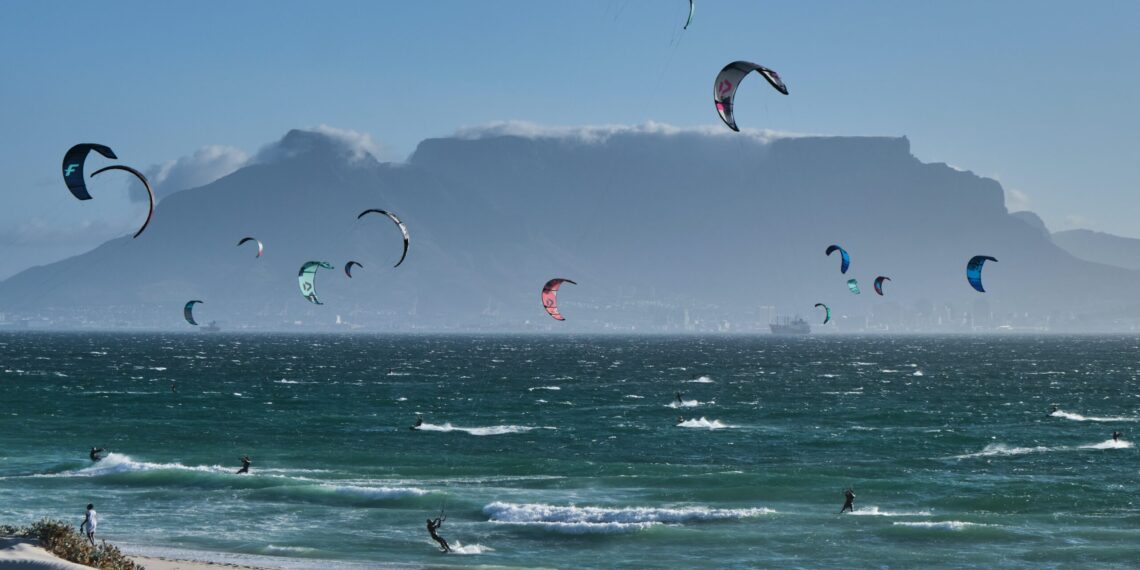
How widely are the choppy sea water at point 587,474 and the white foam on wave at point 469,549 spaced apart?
74mm

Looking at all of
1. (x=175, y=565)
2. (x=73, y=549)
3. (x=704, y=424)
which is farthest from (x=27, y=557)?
(x=704, y=424)

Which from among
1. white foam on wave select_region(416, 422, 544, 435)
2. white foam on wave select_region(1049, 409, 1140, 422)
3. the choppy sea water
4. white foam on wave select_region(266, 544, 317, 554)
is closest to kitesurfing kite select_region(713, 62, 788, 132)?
the choppy sea water

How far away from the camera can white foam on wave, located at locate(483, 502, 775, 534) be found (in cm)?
4209

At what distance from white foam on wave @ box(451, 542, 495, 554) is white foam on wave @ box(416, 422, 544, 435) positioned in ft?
117

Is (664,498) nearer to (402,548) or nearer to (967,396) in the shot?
(402,548)

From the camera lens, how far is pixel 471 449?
218 ft

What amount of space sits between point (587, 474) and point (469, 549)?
18365 mm

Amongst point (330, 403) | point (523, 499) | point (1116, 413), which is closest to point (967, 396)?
point (1116, 413)

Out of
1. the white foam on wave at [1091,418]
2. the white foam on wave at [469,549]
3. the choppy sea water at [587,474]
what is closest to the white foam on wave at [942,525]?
the choppy sea water at [587,474]

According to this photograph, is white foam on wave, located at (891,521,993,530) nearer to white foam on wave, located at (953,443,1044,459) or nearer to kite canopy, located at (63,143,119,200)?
white foam on wave, located at (953,443,1044,459)

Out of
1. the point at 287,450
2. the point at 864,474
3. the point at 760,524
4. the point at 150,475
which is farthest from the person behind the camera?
the point at 287,450

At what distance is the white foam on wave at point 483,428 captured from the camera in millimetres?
75312

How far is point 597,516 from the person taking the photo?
143 ft

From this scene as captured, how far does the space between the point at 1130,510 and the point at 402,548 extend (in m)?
27.0
